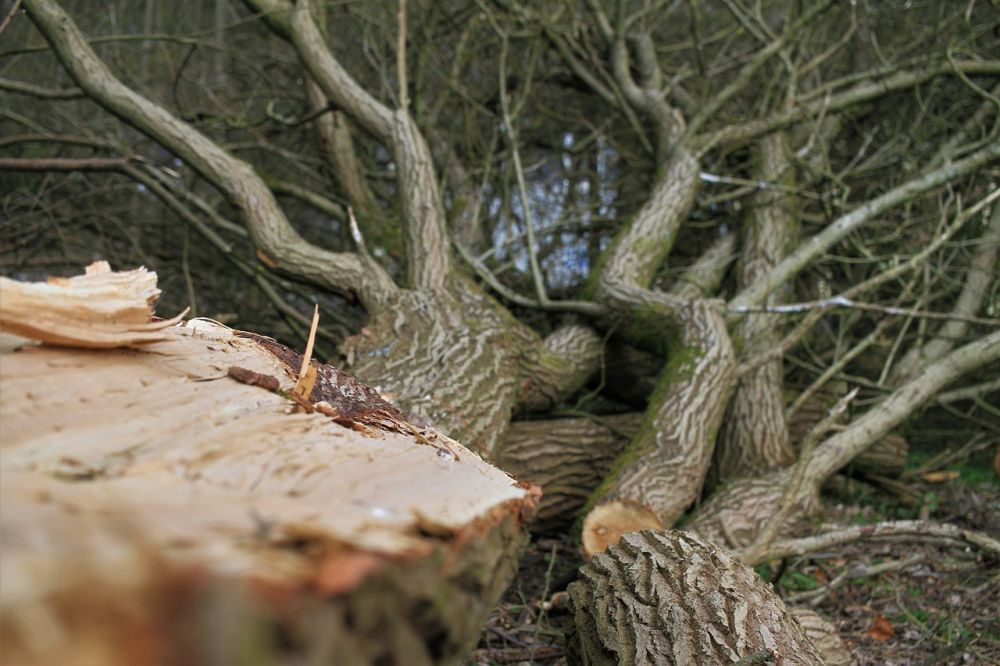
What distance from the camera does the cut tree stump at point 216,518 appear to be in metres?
0.58

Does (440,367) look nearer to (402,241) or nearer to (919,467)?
(402,241)

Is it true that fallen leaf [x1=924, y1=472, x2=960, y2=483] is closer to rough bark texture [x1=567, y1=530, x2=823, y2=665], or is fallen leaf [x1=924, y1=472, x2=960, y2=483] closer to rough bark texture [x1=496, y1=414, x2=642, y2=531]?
rough bark texture [x1=496, y1=414, x2=642, y2=531]

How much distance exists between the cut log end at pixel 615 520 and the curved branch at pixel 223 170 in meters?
1.47

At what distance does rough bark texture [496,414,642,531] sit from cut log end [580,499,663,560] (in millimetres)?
639

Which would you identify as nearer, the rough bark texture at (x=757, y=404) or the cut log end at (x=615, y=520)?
the cut log end at (x=615, y=520)

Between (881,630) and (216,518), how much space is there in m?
2.92

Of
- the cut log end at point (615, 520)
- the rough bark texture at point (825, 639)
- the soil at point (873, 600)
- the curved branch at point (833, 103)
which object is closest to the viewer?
the rough bark texture at point (825, 639)

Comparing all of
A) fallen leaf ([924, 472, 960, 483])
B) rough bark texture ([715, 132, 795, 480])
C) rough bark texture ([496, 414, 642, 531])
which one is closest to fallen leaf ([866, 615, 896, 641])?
rough bark texture ([715, 132, 795, 480])

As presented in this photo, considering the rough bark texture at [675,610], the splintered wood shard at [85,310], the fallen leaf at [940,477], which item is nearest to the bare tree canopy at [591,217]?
the fallen leaf at [940,477]

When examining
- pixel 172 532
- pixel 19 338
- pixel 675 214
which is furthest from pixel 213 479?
pixel 675 214

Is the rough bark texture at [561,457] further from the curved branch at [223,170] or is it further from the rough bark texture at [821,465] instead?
the curved branch at [223,170]

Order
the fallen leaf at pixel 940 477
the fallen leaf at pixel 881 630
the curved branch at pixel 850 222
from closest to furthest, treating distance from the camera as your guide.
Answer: the fallen leaf at pixel 881 630
the curved branch at pixel 850 222
the fallen leaf at pixel 940 477

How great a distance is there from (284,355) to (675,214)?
3.45 meters

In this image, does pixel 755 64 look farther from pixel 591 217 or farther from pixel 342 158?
pixel 342 158
